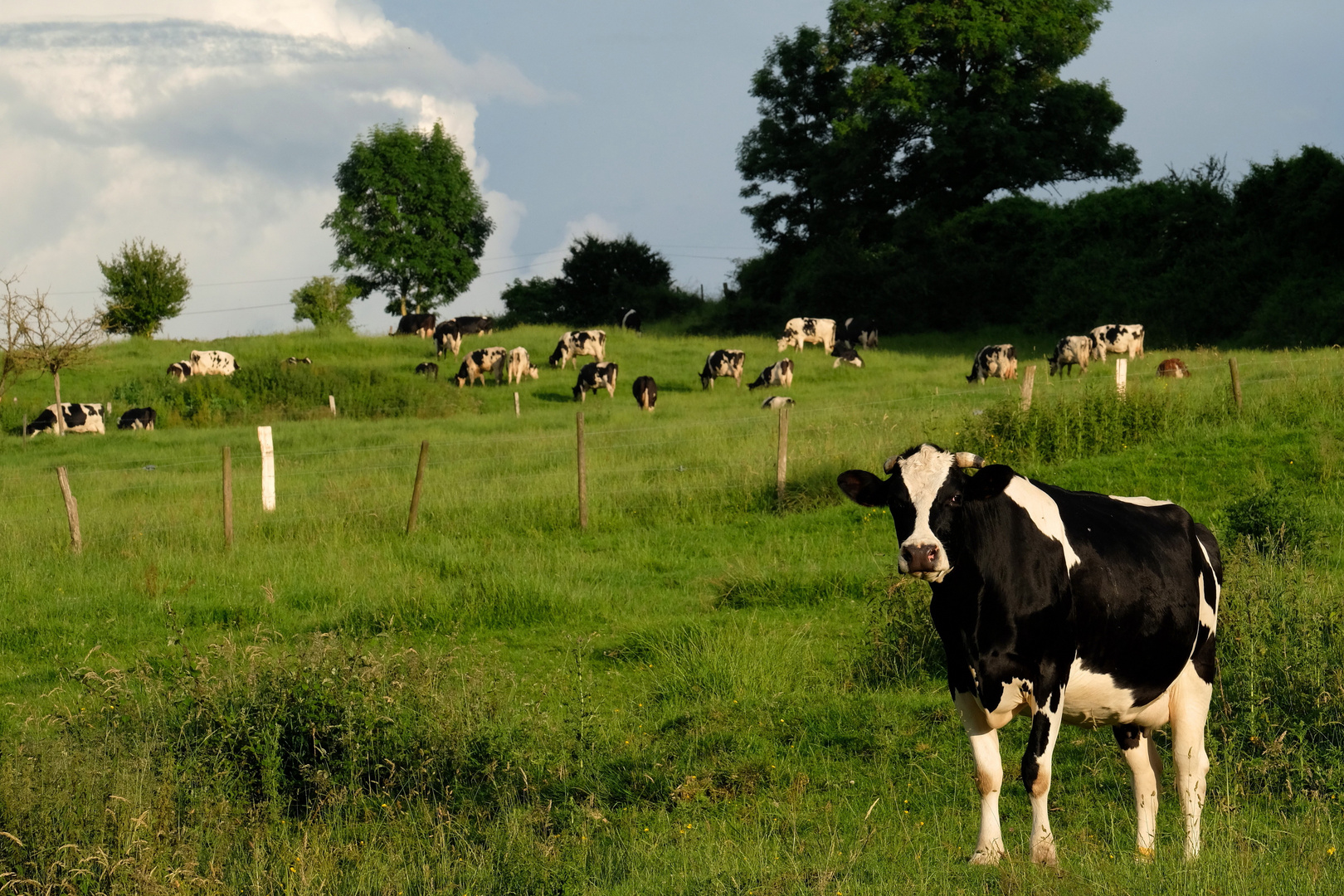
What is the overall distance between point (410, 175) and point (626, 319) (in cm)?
2138

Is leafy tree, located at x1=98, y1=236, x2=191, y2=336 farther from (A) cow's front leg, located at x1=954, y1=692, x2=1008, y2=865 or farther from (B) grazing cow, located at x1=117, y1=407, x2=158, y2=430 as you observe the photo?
(A) cow's front leg, located at x1=954, y1=692, x2=1008, y2=865

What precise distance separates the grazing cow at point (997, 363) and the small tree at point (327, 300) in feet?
155

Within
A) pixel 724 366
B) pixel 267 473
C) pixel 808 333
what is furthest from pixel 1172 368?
pixel 808 333

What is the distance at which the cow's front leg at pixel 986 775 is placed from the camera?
5.36 metres

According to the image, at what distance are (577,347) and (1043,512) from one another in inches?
1362

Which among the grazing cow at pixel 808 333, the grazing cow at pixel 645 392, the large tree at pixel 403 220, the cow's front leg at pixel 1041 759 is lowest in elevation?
the cow's front leg at pixel 1041 759

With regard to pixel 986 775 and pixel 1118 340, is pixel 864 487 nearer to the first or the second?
pixel 986 775

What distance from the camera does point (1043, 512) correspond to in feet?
19.0

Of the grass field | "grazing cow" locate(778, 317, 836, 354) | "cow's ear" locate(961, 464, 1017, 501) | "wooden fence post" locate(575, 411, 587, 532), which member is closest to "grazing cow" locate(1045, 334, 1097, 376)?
"grazing cow" locate(778, 317, 836, 354)

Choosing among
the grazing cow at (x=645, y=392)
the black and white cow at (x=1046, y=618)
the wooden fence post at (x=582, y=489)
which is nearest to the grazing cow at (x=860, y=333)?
the grazing cow at (x=645, y=392)

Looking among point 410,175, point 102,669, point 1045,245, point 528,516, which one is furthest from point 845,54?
point 102,669

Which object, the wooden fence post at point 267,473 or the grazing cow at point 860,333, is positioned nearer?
the wooden fence post at point 267,473

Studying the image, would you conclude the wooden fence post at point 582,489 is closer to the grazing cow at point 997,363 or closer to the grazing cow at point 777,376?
the grazing cow at point 777,376

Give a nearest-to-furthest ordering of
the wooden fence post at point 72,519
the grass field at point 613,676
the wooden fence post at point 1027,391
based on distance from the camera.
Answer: the grass field at point 613,676, the wooden fence post at point 72,519, the wooden fence post at point 1027,391
